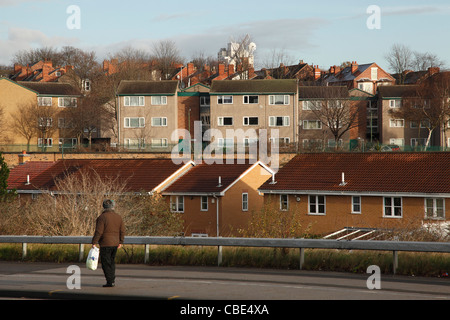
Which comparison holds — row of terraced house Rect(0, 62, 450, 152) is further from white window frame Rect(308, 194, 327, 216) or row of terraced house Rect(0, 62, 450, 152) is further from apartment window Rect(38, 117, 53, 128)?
white window frame Rect(308, 194, 327, 216)

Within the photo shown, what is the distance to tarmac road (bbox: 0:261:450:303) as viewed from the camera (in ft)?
35.8

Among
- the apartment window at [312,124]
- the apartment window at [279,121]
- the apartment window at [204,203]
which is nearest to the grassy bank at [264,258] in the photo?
the apartment window at [204,203]

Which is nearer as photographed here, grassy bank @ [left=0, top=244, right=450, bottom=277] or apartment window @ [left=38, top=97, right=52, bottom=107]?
grassy bank @ [left=0, top=244, right=450, bottom=277]

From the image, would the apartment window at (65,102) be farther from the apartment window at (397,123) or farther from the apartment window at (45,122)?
the apartment window at (397,123)

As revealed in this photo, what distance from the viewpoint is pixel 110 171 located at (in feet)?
167

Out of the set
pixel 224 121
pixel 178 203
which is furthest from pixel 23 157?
pixel 224 121

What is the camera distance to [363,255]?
14.2 m

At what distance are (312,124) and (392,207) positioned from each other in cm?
4141

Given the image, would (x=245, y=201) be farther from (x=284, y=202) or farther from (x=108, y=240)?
(x=108, y=240)

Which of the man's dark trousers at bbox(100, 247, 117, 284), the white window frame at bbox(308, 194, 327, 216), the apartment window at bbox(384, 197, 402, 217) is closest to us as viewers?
the man's dark trousers at bbox(100, 247, 117, 284)

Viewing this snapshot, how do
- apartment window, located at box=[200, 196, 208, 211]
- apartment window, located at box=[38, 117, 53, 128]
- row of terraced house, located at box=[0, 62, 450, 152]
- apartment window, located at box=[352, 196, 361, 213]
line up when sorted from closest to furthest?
apartment window, located at box=[352, 196, 361, 213] < apartment window, located at box=[200, 196, 208, 211] < row of terraced house, located at box=[0, 62, 450, 152] < apartment window, located at box=[38, 117, 53, 128]

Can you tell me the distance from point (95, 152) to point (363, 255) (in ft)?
175

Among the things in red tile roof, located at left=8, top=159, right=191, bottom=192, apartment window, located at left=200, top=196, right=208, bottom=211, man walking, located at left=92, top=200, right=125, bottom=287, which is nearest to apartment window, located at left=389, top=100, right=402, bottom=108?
red tile roof, located at left=8, top=159, right=191, bottom=192
